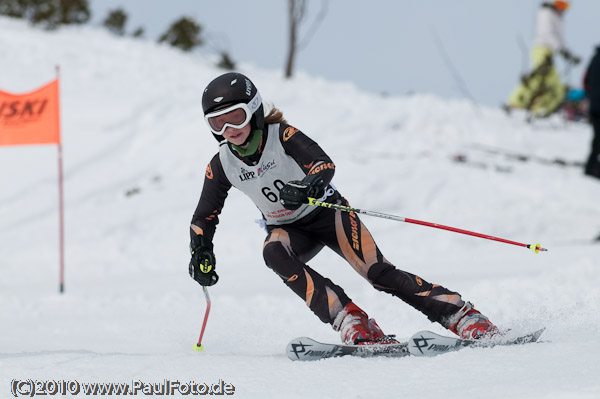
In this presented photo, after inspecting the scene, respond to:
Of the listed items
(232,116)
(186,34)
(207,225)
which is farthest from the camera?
(186,34)

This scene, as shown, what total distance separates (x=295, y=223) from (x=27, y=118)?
16.6 feet

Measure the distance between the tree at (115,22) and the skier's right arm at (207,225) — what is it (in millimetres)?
20708

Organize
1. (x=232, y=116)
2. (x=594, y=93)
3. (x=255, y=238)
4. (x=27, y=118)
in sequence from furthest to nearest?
(x=594, y=93) < (x=255, y=238) < (x=27, y=118) < (x=232, y=116)

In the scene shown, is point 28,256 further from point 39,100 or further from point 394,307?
point 394,307

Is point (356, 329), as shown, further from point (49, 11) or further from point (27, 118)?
point (49, 11)

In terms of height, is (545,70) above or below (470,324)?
below

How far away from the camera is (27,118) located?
770 cm

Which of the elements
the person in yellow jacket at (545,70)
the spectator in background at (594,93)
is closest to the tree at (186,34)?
the person in yellow jacket at (545,70)

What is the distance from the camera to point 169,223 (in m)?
9.70

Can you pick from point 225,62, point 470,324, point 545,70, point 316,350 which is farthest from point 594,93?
point 225,62

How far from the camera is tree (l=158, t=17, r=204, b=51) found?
22234mm

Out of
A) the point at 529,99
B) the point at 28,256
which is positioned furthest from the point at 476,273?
the point at 529,99

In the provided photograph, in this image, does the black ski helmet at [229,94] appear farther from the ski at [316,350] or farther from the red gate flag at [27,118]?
the red gate flag at [27,118]

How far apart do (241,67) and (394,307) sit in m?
14.9
